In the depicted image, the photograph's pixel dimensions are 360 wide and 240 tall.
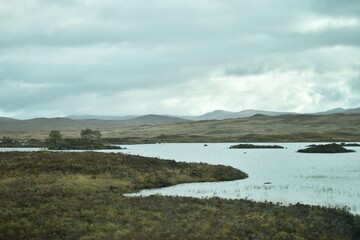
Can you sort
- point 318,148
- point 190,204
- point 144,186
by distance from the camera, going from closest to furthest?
point 190,204
point 144,186
point 318,148

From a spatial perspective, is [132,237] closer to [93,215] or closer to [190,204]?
[93,215]

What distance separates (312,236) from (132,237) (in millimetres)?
10063

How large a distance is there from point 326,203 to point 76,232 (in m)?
21.7

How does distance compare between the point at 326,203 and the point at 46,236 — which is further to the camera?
the point at 326,203

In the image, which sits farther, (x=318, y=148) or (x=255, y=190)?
(x=318, y=148)

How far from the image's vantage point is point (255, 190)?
44.5 meters

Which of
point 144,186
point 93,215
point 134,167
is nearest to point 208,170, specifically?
point 134,167

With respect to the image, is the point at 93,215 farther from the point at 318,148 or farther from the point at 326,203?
the point at 318,148

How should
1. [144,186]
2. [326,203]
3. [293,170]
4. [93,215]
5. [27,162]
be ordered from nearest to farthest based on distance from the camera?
1. [93,215]
2. [326,203]
3. [144,186]
4. [27,162]
5. [293,170]

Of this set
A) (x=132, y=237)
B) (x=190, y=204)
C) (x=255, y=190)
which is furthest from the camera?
(x=255, y=190)

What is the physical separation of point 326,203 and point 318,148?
7756 cm

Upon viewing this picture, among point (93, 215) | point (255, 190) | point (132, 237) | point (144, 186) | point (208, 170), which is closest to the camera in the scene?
point (132, 237)

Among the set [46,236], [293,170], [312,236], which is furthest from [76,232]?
[293,170]

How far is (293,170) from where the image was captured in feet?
219
